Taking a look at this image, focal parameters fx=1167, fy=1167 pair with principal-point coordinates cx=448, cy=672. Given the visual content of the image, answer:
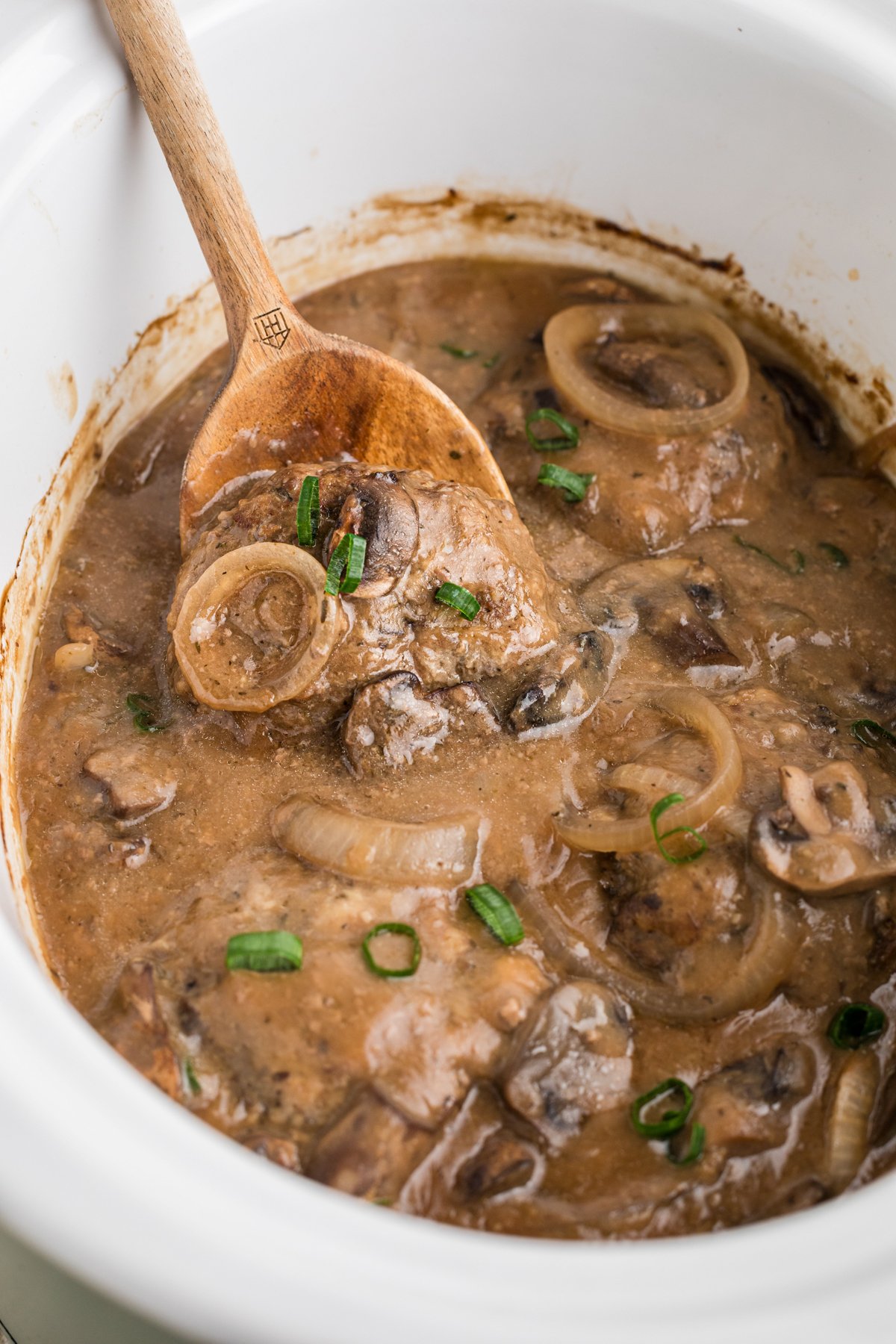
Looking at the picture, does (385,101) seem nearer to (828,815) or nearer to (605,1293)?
(828,815)

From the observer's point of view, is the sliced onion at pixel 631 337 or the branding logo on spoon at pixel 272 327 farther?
the sliced onion at pixel 631 337

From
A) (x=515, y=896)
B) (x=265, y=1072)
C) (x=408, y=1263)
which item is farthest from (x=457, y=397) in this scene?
(x=408, y=1263)

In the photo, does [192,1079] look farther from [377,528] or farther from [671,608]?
[671,608]

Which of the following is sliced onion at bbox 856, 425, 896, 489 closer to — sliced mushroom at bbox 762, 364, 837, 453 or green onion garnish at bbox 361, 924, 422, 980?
sliced mushroom at bbox 762, 364, 837, 453

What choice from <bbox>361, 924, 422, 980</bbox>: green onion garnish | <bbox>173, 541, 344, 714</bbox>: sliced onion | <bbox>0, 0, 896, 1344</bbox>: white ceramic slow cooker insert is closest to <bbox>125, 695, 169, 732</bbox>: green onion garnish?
<bbox>173, 541, 344, 714</bbox>: sliced onion

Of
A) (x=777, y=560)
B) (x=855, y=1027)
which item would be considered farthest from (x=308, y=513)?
(x=855, y=1027)

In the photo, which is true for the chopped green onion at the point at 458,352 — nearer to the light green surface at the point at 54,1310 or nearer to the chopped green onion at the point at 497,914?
the chopped green onion at the point at 497,914

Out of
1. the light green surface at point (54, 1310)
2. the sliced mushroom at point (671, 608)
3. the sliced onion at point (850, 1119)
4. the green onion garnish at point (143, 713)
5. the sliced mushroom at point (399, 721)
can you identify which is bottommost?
the light green surface at point (54, 1310)

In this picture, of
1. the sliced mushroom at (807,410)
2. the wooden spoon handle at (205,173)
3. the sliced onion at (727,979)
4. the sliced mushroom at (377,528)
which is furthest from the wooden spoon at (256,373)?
the sliced onion at (727,979)
